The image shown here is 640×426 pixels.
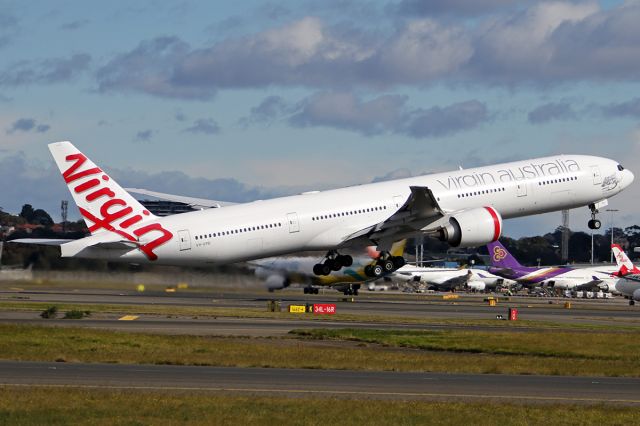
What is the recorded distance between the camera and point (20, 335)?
43.2 meters

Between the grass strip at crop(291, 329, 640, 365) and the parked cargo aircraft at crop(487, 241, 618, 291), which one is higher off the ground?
the parked cargo aircraft at crop(487, 241, 618, 291)

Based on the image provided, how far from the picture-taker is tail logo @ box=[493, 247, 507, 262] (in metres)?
129

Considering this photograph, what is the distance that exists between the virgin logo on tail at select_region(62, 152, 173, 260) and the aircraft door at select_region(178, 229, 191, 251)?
548mm

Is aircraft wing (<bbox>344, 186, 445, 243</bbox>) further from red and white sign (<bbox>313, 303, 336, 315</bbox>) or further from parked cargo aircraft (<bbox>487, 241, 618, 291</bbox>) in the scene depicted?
parked cargo aircraft (<bbox>487, 241, 618, 291</bbox>)

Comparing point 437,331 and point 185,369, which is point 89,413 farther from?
point 437,331

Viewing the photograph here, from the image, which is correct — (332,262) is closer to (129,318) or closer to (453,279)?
(129,318)

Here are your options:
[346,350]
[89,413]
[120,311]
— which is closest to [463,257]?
[120,311]

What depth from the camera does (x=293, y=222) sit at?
62.0 meters

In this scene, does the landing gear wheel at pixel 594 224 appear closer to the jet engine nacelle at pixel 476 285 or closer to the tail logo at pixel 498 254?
the tail logo at pixel 498 254

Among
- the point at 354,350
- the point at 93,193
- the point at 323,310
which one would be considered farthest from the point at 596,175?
the point at 93,193

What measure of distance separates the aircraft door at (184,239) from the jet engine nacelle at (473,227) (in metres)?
15.1

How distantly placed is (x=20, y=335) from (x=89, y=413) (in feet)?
67.3

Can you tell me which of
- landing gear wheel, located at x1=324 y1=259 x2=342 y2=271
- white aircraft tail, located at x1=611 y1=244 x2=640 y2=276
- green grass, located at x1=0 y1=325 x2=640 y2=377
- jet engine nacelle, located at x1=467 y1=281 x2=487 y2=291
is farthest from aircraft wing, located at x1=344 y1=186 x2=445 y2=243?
jet engine nacelle, located at x1=467 y1=281 x2=487 y2=291

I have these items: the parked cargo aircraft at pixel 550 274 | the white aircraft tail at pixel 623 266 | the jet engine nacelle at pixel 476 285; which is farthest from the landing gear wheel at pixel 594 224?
the jet engine nacelle at pixel 476 285
